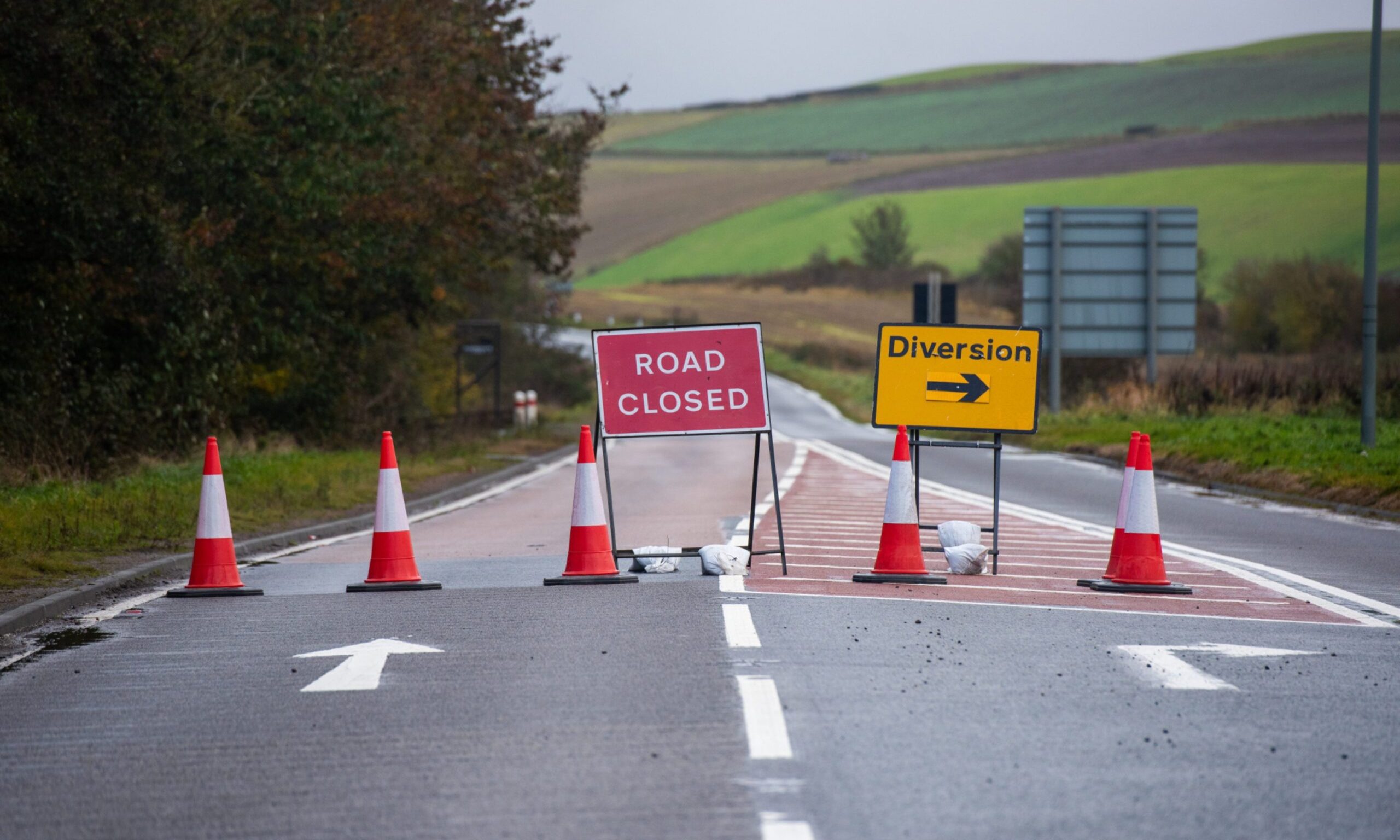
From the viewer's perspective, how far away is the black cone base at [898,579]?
11.5m

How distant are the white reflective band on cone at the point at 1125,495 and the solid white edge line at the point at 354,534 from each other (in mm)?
5819

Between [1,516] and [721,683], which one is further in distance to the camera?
[1,516]

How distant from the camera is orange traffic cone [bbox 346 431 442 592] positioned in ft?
37.8

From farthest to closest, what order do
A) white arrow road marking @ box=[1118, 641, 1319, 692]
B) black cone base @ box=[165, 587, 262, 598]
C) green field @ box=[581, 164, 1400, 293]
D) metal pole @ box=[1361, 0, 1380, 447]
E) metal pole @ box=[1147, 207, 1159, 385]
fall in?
green field @ box=[581, 164, 1400, 293]
metal pole @ box=[1147, 207, 1159, 385]
metal pole @ box=[1361, 0, 1380, 447]
black cone base @ box=[165, 587, 262, 598]
white arrow road marking @ box=[1118, 641, 1319, 692]

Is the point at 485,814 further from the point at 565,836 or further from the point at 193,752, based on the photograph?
the point at 193,752

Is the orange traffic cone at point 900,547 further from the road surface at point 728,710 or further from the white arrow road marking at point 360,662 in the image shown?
the white arrow road marking at point 360,662

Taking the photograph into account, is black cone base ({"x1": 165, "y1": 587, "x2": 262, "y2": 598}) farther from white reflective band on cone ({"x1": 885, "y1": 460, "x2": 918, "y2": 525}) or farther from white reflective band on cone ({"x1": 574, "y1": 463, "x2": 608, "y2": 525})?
white reflective band on cone ({"x1": 885, "y1": 460, "x2": 918, "y2": 525})

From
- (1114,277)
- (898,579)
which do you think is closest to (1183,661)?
(898,579)

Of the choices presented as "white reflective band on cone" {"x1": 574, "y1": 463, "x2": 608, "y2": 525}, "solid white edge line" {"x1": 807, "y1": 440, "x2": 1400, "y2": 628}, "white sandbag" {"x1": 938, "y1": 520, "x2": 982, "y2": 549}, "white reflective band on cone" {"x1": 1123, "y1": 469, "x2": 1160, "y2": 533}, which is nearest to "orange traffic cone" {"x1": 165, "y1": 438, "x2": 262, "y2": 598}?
"white reflective band on cone" {"x1": 574, "y1": 463, "x2": 608, "y2": 525}

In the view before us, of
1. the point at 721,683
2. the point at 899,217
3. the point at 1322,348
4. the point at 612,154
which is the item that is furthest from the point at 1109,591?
the point at 612,154

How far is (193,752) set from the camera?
21.6 feet

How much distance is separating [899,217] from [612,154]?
4993cm

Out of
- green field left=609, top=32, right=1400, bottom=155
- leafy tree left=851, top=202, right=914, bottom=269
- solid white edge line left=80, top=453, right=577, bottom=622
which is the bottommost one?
solid white edge line left=80, top=453, right=577, bottom=622

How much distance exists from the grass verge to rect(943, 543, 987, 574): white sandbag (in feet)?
20.5
